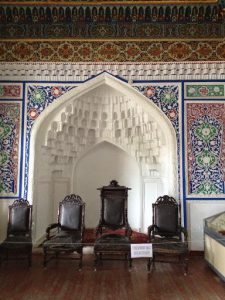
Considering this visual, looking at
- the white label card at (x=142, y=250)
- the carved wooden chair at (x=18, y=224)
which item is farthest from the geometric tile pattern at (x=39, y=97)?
the white label card at (x=142, y=250)

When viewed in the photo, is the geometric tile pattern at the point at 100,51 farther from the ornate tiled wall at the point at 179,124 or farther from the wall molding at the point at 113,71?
the ornate tiled wall at the point at 179,124

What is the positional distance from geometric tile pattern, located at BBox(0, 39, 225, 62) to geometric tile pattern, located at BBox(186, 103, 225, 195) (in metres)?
0.94

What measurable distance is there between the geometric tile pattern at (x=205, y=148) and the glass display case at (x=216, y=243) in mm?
612

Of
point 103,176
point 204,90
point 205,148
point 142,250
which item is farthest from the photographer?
point 103,176

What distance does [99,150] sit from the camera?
21.6 ft

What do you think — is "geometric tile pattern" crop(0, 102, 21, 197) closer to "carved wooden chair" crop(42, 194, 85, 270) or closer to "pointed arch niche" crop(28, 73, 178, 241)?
"pointed arch niche" crop(28, 73, 178, 241)

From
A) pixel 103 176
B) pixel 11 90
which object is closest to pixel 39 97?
pixel 11 90

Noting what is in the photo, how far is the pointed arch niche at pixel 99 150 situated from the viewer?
5.53 meters

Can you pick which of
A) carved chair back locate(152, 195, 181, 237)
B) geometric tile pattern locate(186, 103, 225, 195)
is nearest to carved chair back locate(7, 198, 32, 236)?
carved chair back locate(152, 195, 181, 237)

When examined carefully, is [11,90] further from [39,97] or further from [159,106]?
[159,106]

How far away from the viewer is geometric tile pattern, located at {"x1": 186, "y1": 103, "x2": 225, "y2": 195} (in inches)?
210

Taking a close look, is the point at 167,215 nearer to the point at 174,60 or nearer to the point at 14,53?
the point at 174,60

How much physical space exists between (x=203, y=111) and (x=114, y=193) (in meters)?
2.02

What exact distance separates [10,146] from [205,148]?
10.6 feet
